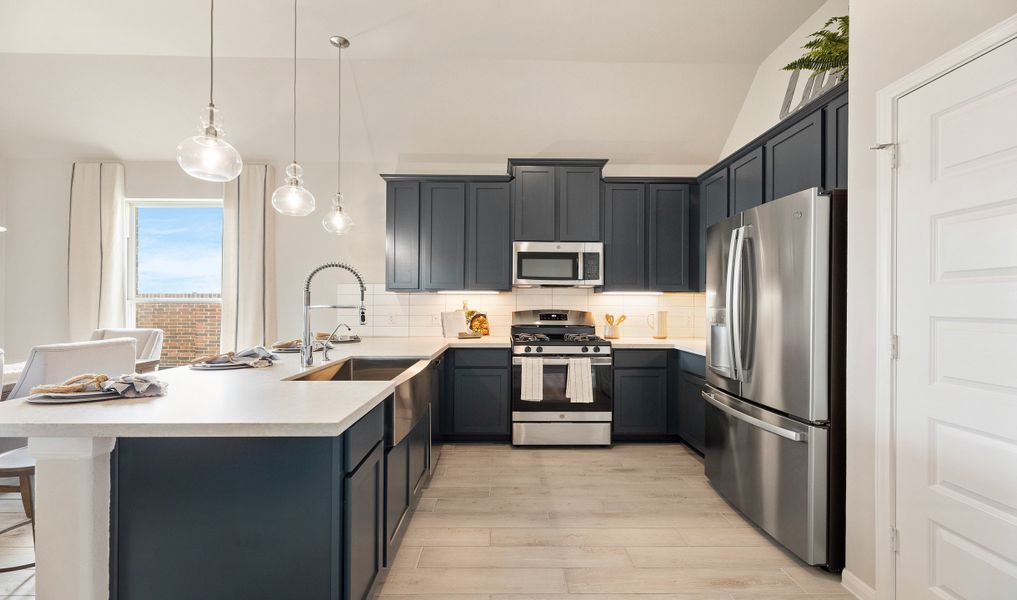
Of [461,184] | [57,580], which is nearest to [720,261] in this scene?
[461,184]

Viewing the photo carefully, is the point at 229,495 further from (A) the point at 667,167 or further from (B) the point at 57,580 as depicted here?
(A) the point at 667,167

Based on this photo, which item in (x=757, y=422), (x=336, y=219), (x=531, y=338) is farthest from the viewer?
(x=531, y=338)

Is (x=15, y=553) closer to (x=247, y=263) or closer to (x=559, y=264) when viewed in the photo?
(x=247, y=263)

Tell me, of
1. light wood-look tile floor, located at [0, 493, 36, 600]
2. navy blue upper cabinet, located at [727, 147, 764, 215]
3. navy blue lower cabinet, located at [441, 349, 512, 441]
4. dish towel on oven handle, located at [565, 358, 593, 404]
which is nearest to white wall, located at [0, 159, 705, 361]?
navy blue lower cabinet, located at [441, 349, 512, 441]

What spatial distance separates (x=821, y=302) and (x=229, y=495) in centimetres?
243

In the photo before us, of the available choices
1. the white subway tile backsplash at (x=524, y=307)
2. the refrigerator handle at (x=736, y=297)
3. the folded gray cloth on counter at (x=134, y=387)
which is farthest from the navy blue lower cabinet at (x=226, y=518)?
the white subway tile backsplash at (x=524, y=307)

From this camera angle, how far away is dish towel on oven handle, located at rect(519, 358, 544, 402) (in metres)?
3.81

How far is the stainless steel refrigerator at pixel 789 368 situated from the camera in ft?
6.73

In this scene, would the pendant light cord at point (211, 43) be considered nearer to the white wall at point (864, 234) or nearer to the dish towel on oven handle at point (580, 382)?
the white wall at point (864, 234)

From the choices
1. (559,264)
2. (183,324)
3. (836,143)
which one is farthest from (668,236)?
(183,324)

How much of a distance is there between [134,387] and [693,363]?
3431 mm

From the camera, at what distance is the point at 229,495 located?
4.44 feet

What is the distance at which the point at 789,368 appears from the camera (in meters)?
2.17

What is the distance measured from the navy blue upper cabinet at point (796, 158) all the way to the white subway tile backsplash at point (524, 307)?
6.06 feet
